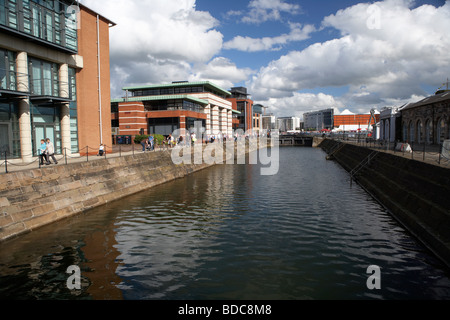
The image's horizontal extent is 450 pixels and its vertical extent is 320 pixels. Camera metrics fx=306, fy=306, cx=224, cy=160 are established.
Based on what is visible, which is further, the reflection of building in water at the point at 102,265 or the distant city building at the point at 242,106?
the distant city building at the point at 242,106

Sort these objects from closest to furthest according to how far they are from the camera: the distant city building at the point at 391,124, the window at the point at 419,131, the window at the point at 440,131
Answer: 1. the window at the point at 440,131
2. the window at the point at 419,131
3. the distant city building at the point at 391,124

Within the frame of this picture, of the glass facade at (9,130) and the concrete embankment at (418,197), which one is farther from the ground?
the glass facade at (9,130)

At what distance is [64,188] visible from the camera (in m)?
17.3

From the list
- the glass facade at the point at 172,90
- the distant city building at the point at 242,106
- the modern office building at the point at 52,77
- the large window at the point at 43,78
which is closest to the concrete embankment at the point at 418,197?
the modern office building at the point at 52,77

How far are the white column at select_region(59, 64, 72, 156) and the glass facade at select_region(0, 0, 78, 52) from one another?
1937mm

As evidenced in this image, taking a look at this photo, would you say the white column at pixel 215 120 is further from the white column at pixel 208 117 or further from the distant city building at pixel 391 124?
the distant city building at pixel 391 124

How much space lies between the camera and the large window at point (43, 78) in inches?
872

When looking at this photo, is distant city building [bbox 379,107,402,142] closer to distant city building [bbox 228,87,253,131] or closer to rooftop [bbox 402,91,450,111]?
rooftop [bbox 402,91,450,111]

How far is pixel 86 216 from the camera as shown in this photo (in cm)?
1678

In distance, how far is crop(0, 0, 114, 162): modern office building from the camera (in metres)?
20.3

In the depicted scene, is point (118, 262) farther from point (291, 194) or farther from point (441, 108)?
point (441, 108)

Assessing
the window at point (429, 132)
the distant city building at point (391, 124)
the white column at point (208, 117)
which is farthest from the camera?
the white column at point (208, 117)

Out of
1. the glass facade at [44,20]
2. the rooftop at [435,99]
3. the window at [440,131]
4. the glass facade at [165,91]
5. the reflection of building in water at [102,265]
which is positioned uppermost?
the glass facade at [165,91]

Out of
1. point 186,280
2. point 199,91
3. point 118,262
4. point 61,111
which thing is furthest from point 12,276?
point 199,91
